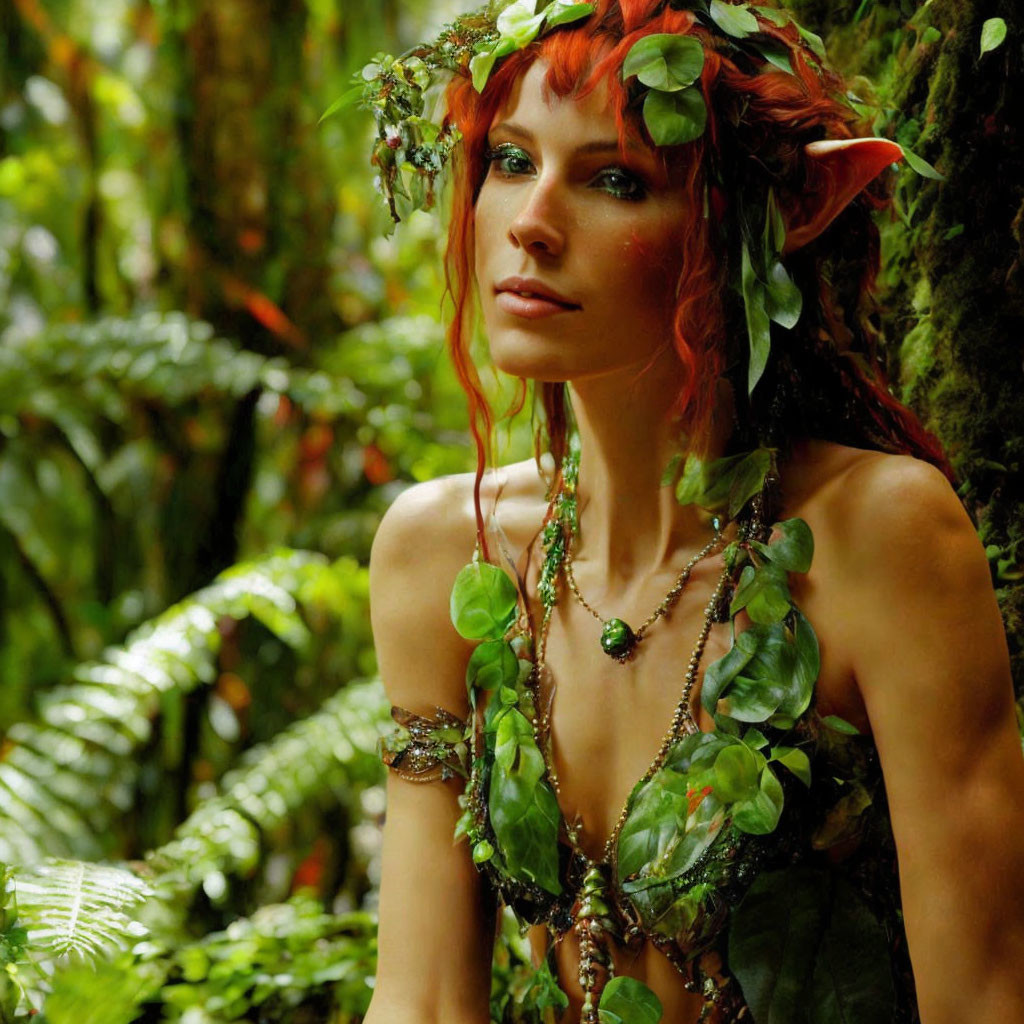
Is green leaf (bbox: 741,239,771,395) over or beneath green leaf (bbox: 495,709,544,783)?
over

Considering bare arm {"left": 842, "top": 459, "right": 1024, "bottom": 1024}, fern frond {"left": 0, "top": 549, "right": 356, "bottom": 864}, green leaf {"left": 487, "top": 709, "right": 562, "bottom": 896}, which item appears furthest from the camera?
fern frond {"left": 0, "top": 549, "right": 356, "bottom": 864}

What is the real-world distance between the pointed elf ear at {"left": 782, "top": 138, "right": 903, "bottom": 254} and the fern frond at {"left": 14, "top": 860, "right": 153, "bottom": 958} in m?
1.15

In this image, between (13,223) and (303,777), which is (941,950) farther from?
(13,223)

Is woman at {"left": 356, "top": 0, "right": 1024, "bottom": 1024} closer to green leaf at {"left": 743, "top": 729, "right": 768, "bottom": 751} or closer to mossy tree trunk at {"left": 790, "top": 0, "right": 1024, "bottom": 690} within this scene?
green leaf at {"left": 743, "top": 729, "right": 768, "bottom": 751}

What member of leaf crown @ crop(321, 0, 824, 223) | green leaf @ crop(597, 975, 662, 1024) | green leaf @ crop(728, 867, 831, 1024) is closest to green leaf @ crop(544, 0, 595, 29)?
leaf crown @ crop(321, 0, 824, 223)

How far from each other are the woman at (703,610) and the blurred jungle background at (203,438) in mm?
782

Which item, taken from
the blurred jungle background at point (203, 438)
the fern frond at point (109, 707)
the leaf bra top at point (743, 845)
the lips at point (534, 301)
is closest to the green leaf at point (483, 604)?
the leaf bra top at point (743, 845)

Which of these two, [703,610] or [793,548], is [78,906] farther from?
[793,548]

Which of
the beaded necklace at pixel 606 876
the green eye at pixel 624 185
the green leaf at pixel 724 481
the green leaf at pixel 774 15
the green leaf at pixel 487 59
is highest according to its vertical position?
the green leaf at pixel 774 15

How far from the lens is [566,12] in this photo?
1.37 m

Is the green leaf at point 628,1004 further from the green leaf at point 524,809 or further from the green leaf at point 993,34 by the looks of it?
the green leaf at point 993,34

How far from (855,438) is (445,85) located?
24.8 inches

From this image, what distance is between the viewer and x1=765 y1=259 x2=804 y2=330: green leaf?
1.36 metres

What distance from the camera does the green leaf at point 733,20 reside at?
135 cm
